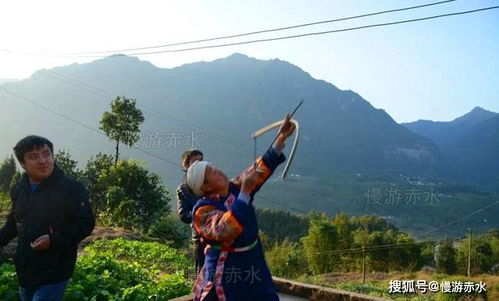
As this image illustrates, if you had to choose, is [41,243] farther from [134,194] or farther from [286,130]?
[134,194]

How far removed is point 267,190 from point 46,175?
158m

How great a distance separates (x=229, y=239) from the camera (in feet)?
7.94

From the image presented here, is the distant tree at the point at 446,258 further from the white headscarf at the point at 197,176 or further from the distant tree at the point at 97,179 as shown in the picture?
the white headscarf at the point at 197,176

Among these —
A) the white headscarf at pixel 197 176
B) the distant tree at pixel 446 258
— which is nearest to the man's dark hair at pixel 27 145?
the white headscarf at pixel 197 176

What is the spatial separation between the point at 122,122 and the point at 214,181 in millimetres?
22611

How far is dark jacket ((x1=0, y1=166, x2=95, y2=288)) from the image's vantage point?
2979mm

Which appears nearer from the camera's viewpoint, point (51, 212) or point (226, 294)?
point (226, 294)

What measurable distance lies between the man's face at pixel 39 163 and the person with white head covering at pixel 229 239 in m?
1.05

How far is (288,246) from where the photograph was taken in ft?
237

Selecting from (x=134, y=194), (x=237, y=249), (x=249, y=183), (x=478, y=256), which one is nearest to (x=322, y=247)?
(x=478, y=256)

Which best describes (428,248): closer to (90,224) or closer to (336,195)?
(90,224)

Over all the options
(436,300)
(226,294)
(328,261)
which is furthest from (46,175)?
(328,261)

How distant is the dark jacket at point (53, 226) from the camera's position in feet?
9.77

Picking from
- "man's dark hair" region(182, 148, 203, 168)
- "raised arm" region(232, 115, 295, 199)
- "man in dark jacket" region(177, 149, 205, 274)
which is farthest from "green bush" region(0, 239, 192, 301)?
"raised arm" region(232, 115, 295, 199)
